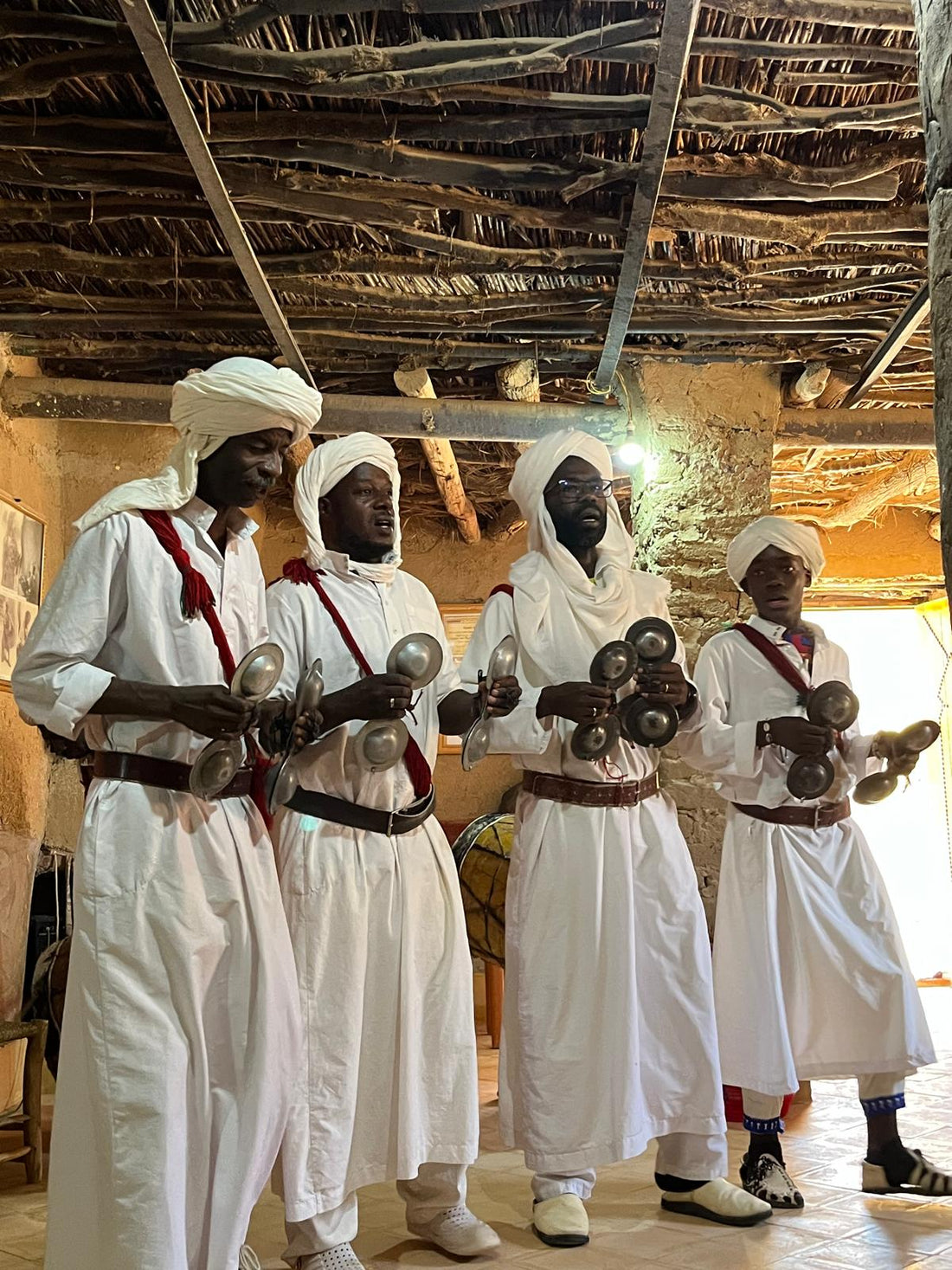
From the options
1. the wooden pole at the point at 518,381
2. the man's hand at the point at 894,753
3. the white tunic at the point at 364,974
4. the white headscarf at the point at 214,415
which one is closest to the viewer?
the white headscarf at the point at 214,415

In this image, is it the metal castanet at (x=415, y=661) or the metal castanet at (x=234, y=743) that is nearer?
the metal castanet at (x=234, y=743)

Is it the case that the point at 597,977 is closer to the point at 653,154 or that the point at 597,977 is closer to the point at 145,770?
the point at 145,770

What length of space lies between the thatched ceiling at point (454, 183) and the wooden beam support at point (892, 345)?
0.09m

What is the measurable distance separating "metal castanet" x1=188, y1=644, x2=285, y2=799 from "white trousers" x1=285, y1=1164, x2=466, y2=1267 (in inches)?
49.9

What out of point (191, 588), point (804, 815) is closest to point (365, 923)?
point (191, 588)

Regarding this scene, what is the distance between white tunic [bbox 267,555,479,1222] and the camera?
142 inches

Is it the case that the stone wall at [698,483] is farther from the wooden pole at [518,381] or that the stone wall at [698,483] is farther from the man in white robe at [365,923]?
the man in white robe at [365,923]

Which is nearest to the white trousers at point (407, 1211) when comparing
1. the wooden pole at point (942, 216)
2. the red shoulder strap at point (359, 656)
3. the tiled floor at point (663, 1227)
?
the tiled floor at point (663, 1227)

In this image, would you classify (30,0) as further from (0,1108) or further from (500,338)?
(0,1108)

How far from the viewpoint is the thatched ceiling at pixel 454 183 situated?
14.7ft

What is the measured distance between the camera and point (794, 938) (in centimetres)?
474

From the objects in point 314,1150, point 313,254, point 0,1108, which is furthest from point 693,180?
point 0,1108

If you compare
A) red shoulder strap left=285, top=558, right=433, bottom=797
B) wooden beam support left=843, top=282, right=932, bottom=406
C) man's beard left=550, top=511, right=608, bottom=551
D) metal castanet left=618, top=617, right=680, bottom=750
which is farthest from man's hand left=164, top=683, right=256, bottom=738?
wooden beam support left=843, top=282, right=932, bottom=406

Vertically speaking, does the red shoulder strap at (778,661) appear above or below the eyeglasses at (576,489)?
below
